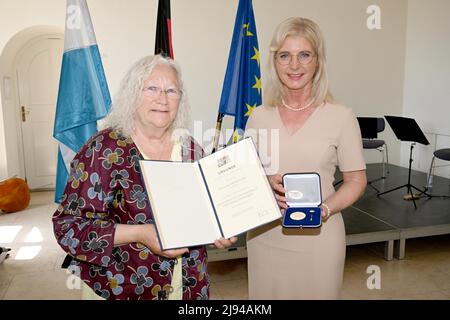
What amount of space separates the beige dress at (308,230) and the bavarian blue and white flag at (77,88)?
5.59 feet

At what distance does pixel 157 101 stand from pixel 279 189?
56cm

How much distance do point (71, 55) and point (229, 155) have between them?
2.20 m

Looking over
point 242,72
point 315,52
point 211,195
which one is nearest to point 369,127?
point 242,72

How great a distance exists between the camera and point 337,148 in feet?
5.41

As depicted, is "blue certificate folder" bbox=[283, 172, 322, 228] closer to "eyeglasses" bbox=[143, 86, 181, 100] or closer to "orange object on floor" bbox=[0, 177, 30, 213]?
"eyeglasses" bbox=[143, 86, 181, 100]

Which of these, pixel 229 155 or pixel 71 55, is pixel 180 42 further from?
pixel 229 155

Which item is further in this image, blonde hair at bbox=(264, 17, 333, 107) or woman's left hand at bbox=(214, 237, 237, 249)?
blonde hair at bbox=(264, 17, 333, 107)

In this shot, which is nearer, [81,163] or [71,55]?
[81,163]

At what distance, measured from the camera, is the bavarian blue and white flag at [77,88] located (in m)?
2.99

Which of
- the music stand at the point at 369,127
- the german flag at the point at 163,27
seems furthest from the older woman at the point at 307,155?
the music stand at the point at 369,127

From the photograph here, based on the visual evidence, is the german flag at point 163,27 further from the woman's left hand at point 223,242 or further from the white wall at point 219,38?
the white wall at point 219,38

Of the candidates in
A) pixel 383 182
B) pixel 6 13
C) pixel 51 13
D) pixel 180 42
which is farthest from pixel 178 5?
pixel 383 182

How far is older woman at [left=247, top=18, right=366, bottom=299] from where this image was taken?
1598mm

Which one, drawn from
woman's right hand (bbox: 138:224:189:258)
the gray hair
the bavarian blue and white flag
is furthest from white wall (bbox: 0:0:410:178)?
woman's right hand (bbox: 138:224:189:258)
